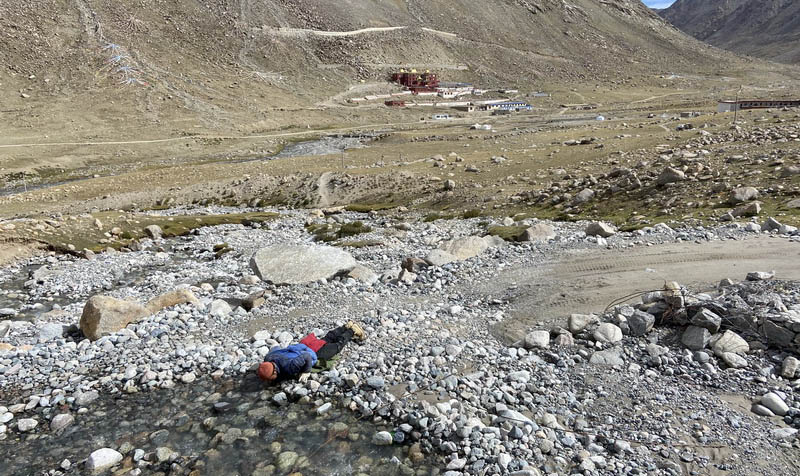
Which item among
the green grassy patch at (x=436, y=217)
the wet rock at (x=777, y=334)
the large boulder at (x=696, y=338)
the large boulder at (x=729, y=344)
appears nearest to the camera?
the wet rock at (x=777, y=334)

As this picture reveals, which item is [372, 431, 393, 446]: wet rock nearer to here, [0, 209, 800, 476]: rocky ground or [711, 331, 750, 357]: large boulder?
[0, 209, 800, 476]: rocky ground

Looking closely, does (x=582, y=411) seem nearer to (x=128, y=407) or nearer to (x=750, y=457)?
(x=750, y=457)

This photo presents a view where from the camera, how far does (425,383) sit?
13266 millimetres

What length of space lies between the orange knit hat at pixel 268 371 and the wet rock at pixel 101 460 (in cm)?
379

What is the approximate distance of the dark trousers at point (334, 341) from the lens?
14.7 meters

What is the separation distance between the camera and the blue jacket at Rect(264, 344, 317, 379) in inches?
560

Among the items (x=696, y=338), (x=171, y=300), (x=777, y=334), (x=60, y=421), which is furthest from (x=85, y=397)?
(x=777, y=334)

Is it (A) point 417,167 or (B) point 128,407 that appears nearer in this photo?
(B) point 128,407

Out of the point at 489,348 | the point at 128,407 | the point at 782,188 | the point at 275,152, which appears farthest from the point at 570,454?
the point at 275,152

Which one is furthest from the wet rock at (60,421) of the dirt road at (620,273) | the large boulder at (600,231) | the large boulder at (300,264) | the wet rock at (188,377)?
the large boulder at (600,231)

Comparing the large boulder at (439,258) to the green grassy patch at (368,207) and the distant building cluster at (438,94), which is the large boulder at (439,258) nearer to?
the green grassy patch at (368,207)

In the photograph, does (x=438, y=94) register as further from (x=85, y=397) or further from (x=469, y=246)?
(x=85, y=397)

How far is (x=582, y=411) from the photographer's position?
1177cm

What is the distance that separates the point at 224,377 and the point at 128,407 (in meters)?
2.46
